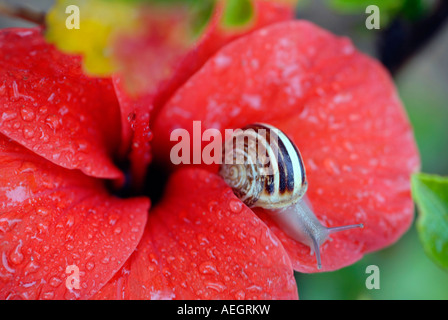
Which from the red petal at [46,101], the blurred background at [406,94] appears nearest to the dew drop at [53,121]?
the red petal at [46,101]

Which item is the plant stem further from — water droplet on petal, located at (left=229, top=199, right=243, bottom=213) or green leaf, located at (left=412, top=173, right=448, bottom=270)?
green leaf, located at (left=412, top=173, right=448, bottom=270)

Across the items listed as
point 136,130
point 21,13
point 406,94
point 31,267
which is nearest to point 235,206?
point 136,130

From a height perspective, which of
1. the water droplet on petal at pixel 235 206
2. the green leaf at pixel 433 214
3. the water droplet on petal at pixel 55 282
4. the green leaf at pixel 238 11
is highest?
the green leaf at pixel 238 11

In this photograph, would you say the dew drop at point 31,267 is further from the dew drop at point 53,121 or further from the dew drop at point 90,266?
the dew drop at point 53,121

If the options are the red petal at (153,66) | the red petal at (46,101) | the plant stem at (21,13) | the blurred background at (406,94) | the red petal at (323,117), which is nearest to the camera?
the red petal at (153,66)

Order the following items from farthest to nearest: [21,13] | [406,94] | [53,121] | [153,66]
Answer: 1. [406,94]
2. [53,121]
3. [21,13]
4. [153,66]

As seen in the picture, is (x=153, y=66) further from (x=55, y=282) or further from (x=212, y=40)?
(x=212, y=40)
